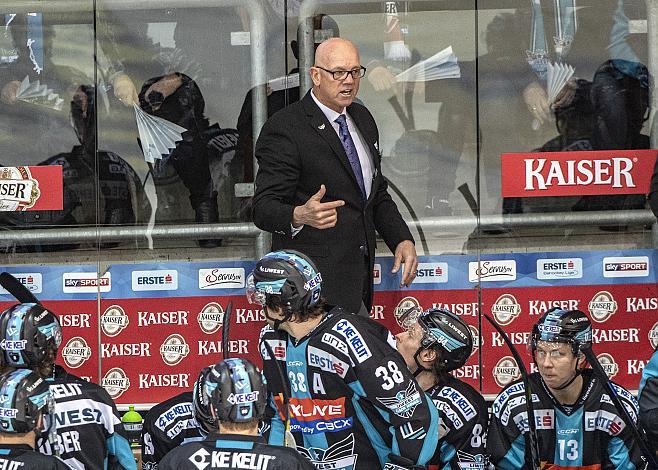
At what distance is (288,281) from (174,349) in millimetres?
2457

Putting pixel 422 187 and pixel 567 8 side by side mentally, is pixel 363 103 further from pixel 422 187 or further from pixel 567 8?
pixel 567 8

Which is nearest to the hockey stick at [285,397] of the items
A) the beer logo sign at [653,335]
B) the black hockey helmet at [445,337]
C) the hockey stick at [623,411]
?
the black hockey helmet at [445,337]

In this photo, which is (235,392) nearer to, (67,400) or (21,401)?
(21,401)

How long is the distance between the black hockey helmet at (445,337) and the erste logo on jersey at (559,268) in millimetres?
1067

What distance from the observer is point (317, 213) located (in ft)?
18.3

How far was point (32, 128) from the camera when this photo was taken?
283 inches

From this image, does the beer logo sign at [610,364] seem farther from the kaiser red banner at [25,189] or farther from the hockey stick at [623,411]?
the kaiser red banner at [25,189]

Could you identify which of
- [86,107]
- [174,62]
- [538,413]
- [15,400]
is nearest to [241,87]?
[174,62]

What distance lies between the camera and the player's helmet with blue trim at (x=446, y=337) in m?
6.02

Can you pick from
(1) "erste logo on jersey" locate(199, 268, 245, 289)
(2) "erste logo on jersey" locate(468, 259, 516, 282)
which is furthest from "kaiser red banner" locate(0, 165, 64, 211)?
(2) "erste logo on jersey" locate(468, 259, 516, 282)

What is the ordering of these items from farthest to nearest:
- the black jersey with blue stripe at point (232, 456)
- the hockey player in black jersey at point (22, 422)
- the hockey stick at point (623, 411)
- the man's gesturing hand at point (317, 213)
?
the man's gesturing hand at point (317, 213) < the hockey stick at point (623, 411) < the hockey player in black jersey at point (22, 422) < the black jersey with blue stripe at point (232, 456)

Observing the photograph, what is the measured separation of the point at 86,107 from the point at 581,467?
3.36 meters

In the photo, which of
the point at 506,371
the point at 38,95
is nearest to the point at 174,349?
the point at 38,95

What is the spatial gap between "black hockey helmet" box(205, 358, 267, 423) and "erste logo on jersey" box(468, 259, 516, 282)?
2.90m
